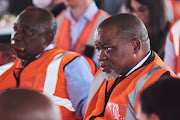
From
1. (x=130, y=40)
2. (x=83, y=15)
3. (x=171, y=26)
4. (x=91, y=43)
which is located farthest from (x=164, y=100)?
(x=83, y=15)

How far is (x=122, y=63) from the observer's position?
1.52 m

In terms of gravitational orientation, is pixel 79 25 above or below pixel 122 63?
below

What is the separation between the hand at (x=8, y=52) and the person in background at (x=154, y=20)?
0.94 m

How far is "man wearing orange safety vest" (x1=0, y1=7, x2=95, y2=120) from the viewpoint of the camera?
1921 mm

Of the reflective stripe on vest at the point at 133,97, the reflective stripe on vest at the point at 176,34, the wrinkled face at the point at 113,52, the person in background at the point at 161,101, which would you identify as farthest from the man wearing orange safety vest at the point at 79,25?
the person in background at the point at 161,101

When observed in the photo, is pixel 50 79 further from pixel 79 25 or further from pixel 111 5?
pixel 111 5

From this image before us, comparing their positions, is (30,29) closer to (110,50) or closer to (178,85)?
→ (110,50)

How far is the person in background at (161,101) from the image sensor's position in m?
0.88

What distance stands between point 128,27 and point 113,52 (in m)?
0.14

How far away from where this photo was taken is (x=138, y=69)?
1491 mm

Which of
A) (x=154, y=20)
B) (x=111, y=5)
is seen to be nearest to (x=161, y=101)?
(x=154, y=20)

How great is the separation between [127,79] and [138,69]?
0.07 meters

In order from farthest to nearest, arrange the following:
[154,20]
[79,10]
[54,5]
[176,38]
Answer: [54,5]
[79,10]
[154,20]
[176,38]

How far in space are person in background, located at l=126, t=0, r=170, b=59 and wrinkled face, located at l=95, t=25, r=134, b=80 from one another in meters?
0.96
